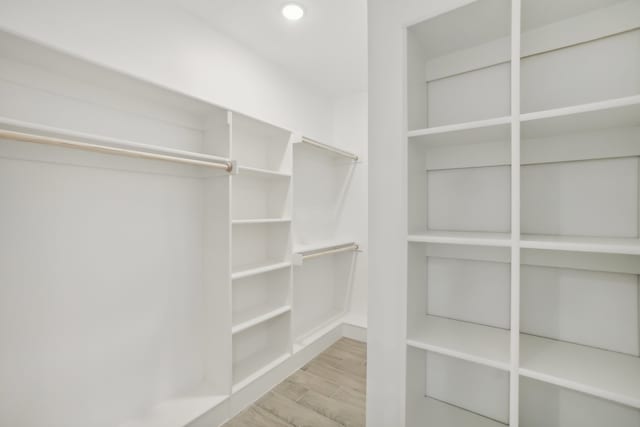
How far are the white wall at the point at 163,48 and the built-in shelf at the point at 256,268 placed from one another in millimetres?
1153

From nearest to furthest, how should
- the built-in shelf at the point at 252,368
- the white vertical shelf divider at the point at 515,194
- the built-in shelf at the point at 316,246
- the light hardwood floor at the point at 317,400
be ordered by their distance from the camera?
the white vertical shelf divider at the point at 515,194
the light hardwood floor at the point at 317,400
the built-in shelf at the point at 252,368
the built-in shelf at the point at 316,246

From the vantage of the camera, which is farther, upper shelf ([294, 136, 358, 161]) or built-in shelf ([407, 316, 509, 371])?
upper shelf ([294, 136, 358, 161])

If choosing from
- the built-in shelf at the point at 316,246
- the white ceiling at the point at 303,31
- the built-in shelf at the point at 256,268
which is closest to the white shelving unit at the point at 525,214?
the white ceiling at the point at 303,31

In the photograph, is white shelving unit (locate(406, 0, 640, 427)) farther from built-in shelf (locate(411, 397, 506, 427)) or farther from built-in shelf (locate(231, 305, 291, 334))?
built-in shelf (locate(231, 305, 291, 334))

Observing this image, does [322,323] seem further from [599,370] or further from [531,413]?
[599,370]

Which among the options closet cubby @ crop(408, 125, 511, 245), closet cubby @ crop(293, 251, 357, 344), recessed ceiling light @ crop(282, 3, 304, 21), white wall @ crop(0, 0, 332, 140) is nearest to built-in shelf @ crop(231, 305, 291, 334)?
closet cubby @ crop(293, 251, 357, 344)

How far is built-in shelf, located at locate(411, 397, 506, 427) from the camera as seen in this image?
126 centimetres

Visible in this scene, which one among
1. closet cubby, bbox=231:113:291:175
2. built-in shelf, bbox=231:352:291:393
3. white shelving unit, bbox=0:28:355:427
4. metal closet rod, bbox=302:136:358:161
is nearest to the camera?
white shelving unit, bbox=0:28:355:427

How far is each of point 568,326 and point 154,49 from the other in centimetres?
255

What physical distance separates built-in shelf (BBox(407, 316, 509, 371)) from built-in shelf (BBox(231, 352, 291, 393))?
4.58ft

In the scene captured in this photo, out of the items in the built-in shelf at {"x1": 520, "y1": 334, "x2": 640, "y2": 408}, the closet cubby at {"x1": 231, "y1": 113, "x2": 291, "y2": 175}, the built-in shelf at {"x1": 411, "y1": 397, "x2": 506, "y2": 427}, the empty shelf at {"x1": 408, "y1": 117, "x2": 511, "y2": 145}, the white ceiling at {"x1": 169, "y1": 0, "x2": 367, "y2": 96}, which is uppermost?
the white ceiling at {"x1": 169, "y1": 0, "x2": 367, "y2": 96}

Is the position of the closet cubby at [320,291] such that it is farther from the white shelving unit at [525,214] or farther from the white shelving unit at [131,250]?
the white shelving unit at [525,214]

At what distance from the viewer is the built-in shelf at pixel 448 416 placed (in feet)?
4.14

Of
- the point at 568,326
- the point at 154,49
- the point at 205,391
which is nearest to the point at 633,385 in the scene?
the point at 568,326
